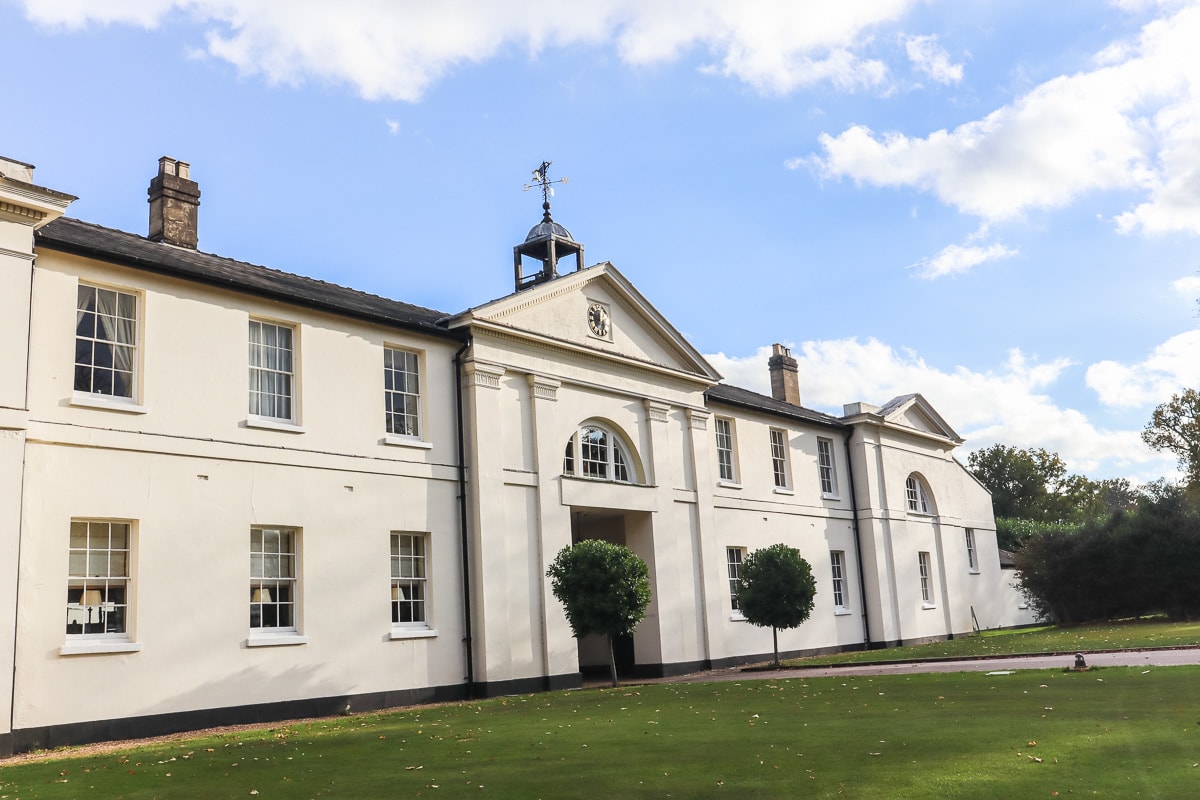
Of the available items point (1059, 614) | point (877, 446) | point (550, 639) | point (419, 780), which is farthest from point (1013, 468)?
point (419, 780)

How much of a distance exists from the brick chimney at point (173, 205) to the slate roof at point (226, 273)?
1.45 ft

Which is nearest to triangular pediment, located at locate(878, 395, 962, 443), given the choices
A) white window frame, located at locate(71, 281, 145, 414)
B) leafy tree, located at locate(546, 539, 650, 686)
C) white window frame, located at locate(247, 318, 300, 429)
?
leafy tree, located at locate(546, 539, 650, 686)

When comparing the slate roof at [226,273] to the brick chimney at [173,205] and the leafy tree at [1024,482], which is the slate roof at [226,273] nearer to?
the brick chimney at [173,205]

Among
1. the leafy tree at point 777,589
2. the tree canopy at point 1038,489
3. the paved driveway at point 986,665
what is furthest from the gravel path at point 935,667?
the tree canopy at point 1038,489

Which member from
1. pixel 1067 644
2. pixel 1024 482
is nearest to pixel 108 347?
pixel 1067 644

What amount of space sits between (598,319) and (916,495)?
17179mm

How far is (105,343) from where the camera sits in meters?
15.2

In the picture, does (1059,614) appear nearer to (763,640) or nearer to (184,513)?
(763,640)

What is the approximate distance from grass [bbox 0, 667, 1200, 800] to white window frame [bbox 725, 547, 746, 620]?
10.8 meters

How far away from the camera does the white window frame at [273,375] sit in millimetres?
17078

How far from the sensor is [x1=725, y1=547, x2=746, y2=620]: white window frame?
2624 cm

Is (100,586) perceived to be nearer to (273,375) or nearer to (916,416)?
(273,375)

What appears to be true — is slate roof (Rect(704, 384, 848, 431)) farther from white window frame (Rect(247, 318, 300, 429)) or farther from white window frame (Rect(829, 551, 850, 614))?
white window frame (Rect(247, 318, 300, 429))

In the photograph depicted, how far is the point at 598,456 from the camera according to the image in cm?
2312
